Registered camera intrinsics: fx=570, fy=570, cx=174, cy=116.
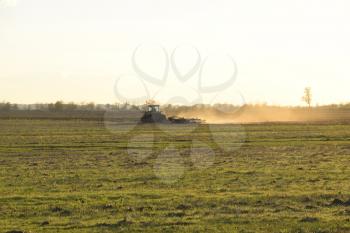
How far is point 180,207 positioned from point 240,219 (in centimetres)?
283

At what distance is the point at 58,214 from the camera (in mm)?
18938

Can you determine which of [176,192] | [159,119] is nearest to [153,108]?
[159,119]

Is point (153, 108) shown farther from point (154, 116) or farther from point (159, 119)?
point (159, 119)

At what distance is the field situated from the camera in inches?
680

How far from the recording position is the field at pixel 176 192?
17266 millimetres

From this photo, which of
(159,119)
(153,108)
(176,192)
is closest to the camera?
(176,192)

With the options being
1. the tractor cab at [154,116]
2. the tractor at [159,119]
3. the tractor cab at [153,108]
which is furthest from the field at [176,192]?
the tractor cab at [153,108]

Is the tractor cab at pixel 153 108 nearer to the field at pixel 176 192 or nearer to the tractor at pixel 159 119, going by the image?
the tractor at pixel 159 119

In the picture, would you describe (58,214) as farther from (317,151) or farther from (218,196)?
(317,151)

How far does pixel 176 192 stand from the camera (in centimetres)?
2323

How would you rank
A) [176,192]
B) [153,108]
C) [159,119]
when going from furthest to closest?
1. [153,108]
2. [159,119]
3. [176,192]

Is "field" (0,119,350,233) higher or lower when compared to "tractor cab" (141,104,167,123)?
lower

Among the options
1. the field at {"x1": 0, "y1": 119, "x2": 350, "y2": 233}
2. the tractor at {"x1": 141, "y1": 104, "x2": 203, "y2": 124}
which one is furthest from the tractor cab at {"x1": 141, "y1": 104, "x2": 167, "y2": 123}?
the field at {"x1": 0, "y1": 119, "x2": 350, "y2": 233}

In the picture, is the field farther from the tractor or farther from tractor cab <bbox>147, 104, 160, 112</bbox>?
tractor cab <bbox>147, 104, 160, 112</bbox>
